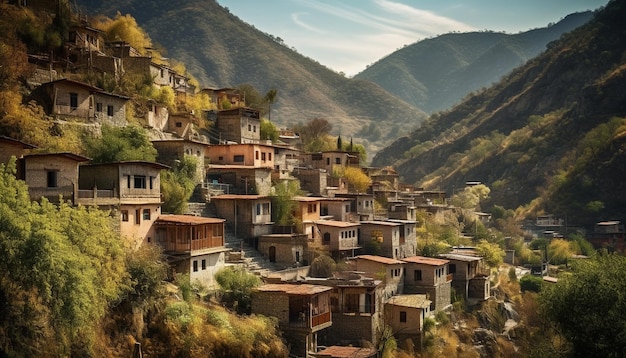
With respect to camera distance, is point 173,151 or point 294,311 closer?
point 294,311

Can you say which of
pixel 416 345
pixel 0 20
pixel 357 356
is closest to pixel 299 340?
pixel 357 356

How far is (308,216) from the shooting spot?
45969 millimetres

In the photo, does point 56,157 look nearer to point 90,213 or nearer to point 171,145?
point 90,213

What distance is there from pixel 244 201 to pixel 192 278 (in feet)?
30.8

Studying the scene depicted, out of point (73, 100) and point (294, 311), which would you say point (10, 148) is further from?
point (294, 311)

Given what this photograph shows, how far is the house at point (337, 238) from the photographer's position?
146ft

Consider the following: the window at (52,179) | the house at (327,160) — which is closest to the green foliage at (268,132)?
the house at (327,160)

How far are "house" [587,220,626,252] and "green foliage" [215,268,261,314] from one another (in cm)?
6509

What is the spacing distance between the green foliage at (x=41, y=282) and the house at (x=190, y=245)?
6964 millimetres

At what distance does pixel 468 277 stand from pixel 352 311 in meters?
16.3

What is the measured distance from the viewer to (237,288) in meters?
33.5

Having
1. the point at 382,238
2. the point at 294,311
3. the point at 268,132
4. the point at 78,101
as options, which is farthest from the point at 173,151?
the point at 268,132

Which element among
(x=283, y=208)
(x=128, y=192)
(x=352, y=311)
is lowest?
(x=352, y=311)

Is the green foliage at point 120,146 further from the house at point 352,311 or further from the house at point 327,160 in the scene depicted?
the house at point 327,160
